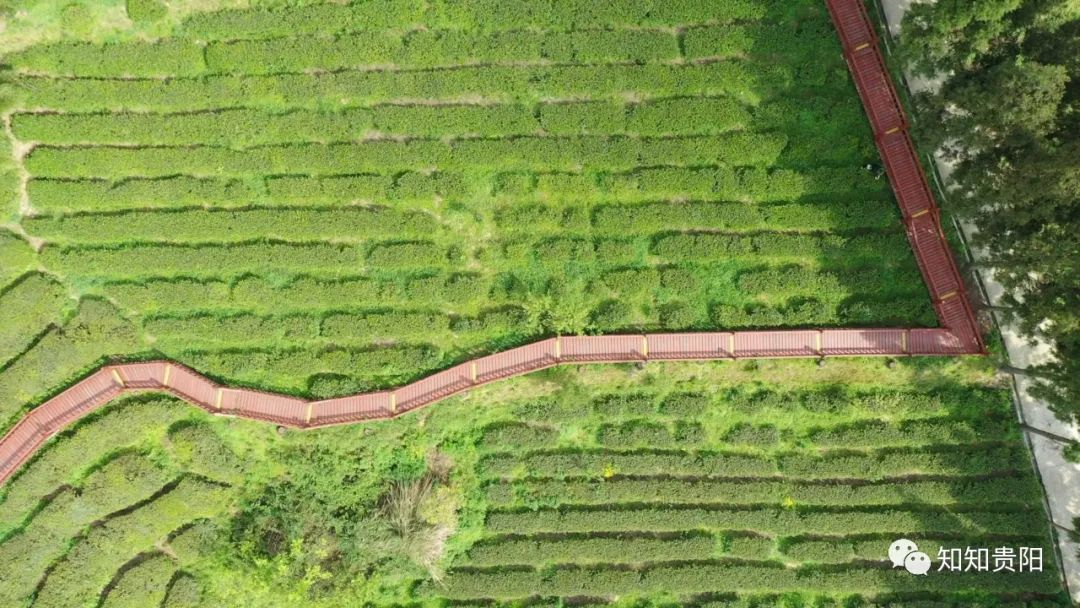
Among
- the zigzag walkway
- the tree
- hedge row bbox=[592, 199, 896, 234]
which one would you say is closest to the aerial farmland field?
hedge row bbox=[592, 199, 896, 234]

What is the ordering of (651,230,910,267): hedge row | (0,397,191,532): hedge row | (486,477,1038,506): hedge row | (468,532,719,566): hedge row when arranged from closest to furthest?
(651,230,910,267): hedge row
(486,477,1038,506): hedge row
(0,397,191,532): hedge row
(468,532,719,566): hedge row

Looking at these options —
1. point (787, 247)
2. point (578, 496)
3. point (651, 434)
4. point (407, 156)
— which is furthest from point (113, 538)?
point (787, 247)

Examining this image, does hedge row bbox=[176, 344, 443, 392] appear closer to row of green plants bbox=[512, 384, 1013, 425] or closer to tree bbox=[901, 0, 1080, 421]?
row of green plants bbox=[512, 384, 1013, 425]

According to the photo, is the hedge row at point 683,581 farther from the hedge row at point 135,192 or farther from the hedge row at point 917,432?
the hedge row at point 135,192

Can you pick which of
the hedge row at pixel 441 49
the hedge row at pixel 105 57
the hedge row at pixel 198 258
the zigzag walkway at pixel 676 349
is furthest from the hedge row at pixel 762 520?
the hedge row at pixel 105 57

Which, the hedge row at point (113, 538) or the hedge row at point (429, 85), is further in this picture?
the hedge row at point (113, 538)

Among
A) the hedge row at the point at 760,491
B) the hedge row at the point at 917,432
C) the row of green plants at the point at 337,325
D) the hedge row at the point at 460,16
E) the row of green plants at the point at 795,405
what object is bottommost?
the hedge row at the point at 760,491

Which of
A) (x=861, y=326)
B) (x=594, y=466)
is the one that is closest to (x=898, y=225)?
(x=861, y=326)

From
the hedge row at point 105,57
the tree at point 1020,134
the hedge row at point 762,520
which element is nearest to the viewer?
the tree at point 1020,134

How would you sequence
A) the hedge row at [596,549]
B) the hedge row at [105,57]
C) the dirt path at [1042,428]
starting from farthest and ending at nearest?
1. the hedge row at [596,549]
2. the hedge row at [105,57]
3. the dirt path at [1042,428]
